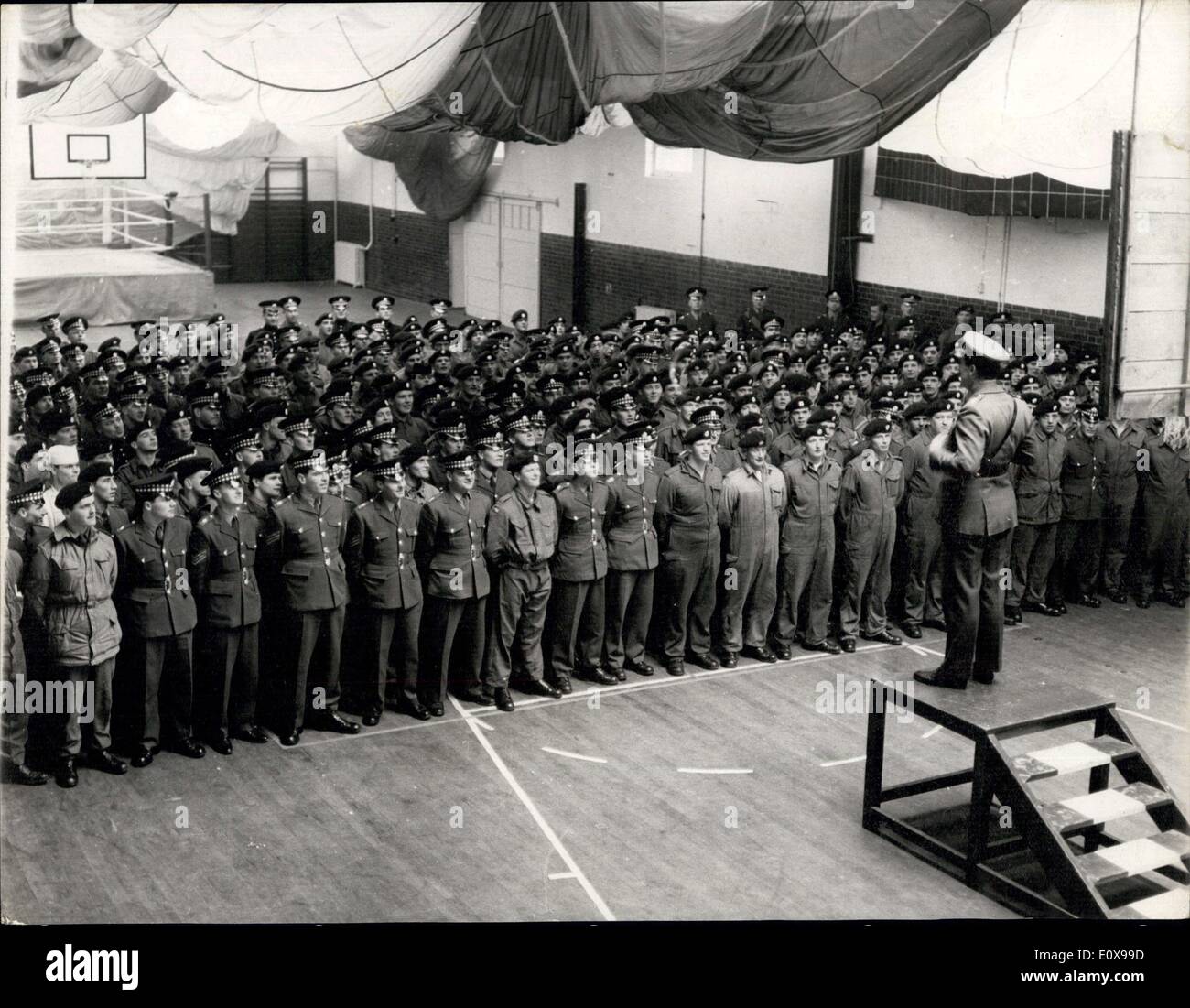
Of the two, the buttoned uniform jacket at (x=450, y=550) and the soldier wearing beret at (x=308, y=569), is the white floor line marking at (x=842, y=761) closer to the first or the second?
the buttoned uniform jacket at (x=450, y=550)

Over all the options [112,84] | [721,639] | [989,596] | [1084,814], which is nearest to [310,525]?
[721,639]

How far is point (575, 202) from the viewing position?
21188 millimetres

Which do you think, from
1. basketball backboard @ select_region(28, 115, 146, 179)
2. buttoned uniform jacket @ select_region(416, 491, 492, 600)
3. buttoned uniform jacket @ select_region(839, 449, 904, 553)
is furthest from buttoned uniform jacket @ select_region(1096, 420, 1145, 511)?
basketball backboard @ select_region(28, 115, 146, 179)

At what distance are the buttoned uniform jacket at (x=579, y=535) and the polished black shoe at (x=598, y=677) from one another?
2.09 feet

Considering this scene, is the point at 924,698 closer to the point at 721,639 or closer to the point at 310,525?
the point at 721,639

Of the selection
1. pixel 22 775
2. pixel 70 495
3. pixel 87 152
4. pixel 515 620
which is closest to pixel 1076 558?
pixel 515 620

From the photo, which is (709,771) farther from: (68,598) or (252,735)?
(68,598)

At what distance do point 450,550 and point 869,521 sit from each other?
2.92 metres

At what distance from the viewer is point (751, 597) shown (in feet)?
30.3

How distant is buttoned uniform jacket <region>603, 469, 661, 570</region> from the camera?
8.66 m

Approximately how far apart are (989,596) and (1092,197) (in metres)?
7.32

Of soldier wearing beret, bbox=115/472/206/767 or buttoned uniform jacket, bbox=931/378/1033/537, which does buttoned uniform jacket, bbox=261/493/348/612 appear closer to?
soldier wearing beret, bbox=115/472/206/767

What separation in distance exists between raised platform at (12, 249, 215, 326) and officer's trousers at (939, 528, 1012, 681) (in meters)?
16.6

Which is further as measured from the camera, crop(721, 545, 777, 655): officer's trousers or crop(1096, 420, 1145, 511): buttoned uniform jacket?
crop(1096, 420, 1145, 511): buttoned uniform jacket
